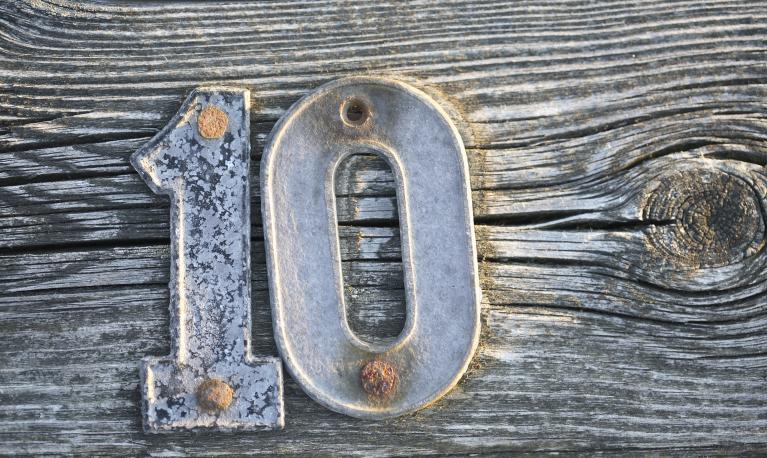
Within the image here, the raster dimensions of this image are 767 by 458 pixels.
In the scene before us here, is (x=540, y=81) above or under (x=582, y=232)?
above

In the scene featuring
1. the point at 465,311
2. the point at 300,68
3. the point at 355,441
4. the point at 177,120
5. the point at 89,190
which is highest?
the point at 300,68

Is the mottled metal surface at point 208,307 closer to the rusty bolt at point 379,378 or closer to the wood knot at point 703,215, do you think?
the rusty bolt at point 379,378

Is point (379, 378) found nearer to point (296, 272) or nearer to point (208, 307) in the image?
point (296, 272)

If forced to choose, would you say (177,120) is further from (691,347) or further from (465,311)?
(691,347)

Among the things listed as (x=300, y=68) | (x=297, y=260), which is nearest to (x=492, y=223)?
(x=297, y=260)

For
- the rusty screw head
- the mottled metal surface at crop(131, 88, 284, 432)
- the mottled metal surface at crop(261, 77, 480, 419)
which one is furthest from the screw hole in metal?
the rusty screw head

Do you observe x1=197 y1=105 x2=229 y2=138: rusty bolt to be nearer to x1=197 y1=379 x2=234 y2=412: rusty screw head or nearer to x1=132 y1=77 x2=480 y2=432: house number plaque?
x1=132 y1=77 x2=480 y2=432: house number plaque
